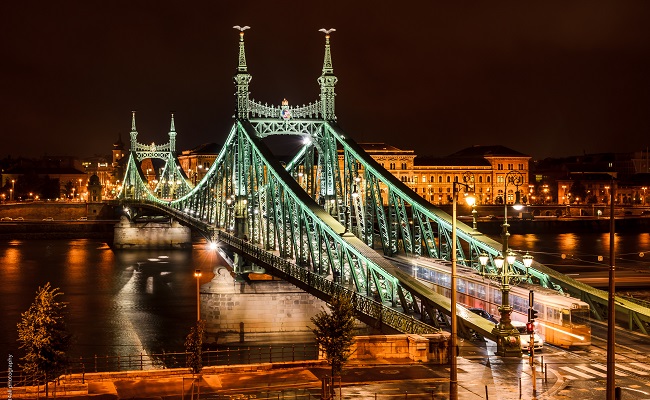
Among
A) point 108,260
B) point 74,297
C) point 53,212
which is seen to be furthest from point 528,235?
point 74,297

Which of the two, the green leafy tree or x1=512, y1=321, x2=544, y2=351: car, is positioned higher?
the green leafy tree

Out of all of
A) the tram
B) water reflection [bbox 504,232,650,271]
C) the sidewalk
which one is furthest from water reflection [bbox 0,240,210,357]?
water reflection [bbox 504,232,650,271]

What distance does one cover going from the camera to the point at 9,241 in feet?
443

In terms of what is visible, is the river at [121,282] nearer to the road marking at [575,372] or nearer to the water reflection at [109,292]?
the water reflection at [109,292]

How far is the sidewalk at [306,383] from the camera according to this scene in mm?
24172

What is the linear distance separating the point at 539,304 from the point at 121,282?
53.7 metres

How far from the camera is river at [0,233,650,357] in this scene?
52219mm

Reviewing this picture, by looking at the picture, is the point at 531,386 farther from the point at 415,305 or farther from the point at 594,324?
the point at 594,324

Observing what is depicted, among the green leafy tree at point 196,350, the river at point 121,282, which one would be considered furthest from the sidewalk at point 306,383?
the river at point 121,282

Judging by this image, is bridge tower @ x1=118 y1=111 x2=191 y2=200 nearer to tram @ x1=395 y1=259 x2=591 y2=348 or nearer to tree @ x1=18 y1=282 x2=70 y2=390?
tram @ x1=395 y1=259 x2=591 y2=348

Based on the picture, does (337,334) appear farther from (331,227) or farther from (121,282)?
(121,282)

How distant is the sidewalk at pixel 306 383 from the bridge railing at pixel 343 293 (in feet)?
11.8

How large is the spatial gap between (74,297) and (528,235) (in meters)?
92.6

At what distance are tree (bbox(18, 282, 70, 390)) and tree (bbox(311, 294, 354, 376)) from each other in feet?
23.2
